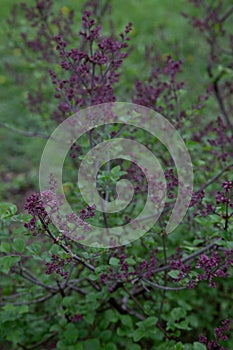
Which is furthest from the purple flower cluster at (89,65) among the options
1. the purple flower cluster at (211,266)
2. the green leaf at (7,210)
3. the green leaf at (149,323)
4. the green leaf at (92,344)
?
the green leaf at (92,344)

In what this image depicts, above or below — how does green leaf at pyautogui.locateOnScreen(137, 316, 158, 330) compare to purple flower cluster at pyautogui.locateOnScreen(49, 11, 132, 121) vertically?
below

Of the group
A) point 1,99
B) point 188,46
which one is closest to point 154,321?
point 1,99

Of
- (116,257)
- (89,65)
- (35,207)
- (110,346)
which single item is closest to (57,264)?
(35,207)

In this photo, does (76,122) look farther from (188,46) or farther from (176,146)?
(188,46)

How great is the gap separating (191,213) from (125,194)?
0.37m

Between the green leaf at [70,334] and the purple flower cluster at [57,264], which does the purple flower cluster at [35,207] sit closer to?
the purple flower cluster at [57,264]

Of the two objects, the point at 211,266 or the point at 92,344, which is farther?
the point at 92,344

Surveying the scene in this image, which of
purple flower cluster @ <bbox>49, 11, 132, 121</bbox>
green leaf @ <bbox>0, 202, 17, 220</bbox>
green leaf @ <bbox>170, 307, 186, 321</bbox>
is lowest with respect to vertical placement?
green leaf @ <bbox>170, 307, 186, 321</bbox>

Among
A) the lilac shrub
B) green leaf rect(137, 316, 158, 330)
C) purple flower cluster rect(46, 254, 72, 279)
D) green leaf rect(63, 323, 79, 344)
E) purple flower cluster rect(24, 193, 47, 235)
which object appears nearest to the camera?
purple flower cluster rect(24, 193, 47, 235)

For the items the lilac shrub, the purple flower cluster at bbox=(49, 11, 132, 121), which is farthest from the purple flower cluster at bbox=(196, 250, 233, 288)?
the purple flower cluster at bbox=(49, 11, 132, 121)

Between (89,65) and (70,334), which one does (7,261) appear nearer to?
(70,334)

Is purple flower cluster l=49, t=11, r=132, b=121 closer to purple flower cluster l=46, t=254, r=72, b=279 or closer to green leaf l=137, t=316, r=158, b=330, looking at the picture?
purple flower cluster l=46, t=254, r=72, b=279

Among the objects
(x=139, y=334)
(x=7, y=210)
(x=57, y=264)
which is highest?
(x=7, y=210)

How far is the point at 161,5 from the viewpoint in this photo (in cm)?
710
